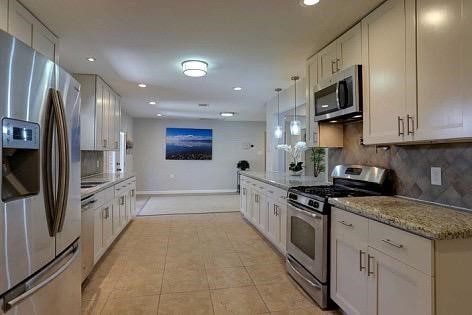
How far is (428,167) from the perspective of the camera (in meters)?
2.03

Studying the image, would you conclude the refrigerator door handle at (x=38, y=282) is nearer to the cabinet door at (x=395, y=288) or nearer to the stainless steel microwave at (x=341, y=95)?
the cabinet door at (x=395, y=288)

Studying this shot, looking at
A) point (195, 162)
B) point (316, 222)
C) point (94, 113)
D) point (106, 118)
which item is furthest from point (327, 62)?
point (195, 162)

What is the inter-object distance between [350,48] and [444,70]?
1.00 m

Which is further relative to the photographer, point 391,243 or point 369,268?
point 369,268

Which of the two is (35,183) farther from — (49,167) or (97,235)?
(97,235)

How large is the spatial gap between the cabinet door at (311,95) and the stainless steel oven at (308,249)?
85 centimetres

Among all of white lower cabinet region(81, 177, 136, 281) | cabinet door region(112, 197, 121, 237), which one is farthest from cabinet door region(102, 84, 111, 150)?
cabinet door region(112, 197, 121, 237)

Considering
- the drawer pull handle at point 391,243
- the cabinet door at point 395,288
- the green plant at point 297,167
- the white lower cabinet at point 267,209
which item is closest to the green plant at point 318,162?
the green plant at point 297,167

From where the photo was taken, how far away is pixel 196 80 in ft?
13.9

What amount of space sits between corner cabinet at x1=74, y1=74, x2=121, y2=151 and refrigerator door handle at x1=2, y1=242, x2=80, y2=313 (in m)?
2.48

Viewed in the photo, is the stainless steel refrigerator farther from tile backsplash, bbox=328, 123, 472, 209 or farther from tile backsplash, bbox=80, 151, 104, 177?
tile backsplash, bbox=80, 151, 104, 177

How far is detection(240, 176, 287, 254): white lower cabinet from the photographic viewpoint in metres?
3.24

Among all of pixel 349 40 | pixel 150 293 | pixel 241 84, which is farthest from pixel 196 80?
pixel 150 293

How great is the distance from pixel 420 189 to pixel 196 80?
129 inches
